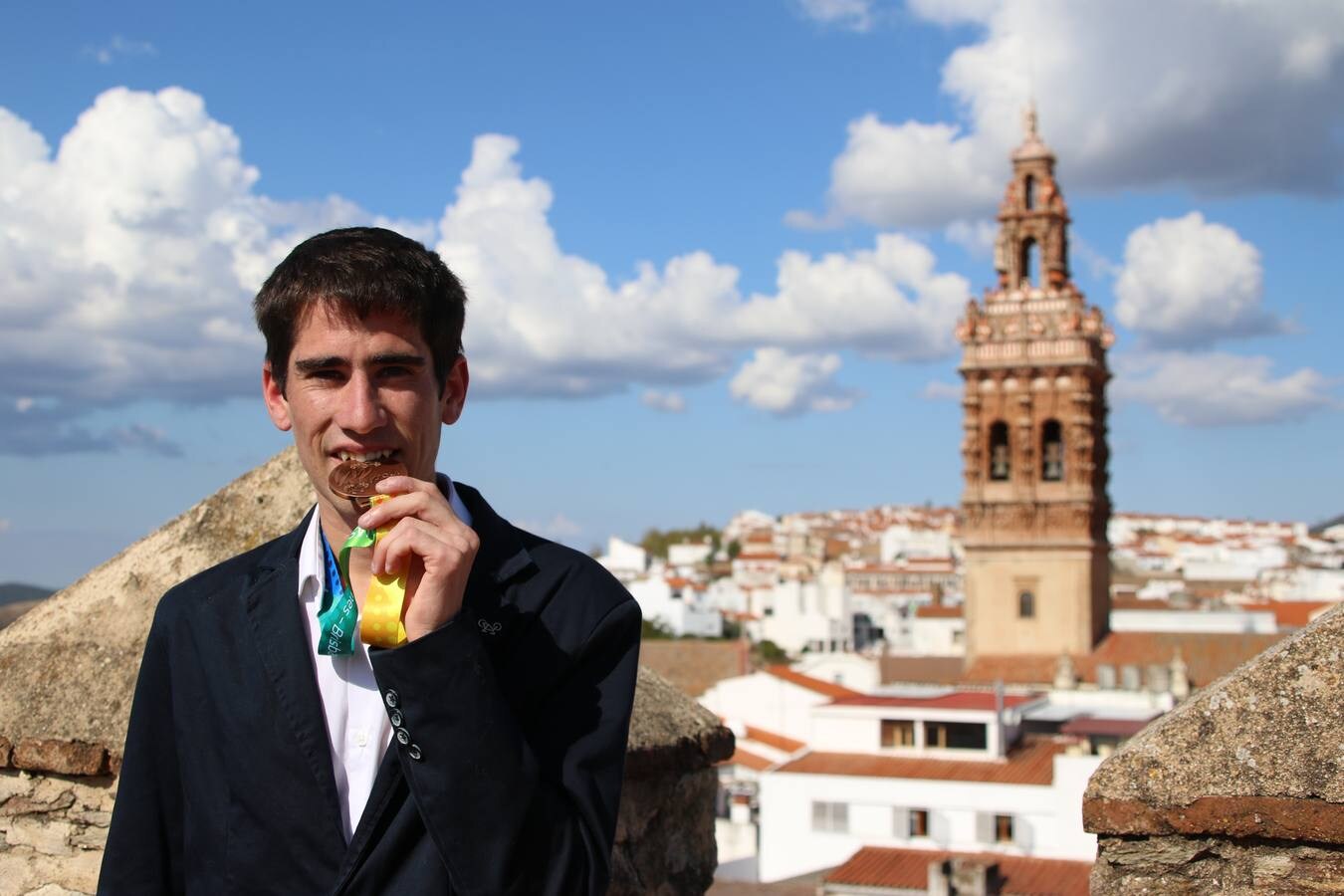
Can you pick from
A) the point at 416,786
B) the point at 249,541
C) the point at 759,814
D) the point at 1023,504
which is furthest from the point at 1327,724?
the point at 1023,504

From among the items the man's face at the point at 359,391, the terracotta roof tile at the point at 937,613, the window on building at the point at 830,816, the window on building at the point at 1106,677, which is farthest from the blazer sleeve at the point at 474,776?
the terracotta roof tile at the point at 937,613

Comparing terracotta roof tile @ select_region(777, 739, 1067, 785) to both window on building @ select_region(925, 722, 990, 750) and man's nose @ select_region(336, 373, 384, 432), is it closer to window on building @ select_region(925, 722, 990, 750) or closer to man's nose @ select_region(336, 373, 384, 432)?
window on building @ select_region(925, 722, 990, 750)

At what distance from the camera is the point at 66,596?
3756 mm

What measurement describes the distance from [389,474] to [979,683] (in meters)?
41.4

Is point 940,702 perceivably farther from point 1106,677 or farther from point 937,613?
point 937,613

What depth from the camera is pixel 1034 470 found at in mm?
42281

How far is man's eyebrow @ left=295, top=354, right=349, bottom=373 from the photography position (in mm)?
2066

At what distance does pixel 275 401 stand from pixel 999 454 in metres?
41.8

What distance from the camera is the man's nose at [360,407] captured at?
204cm

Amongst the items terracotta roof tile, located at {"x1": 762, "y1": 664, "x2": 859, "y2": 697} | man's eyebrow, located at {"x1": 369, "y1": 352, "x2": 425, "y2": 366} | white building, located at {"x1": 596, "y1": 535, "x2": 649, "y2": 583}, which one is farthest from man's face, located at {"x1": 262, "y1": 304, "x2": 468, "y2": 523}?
white building, located at {"x1": 596, "y1": 535, "x2": 649, "y2": 583}

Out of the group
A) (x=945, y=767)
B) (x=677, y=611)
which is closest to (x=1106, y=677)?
(x=945, y=767)

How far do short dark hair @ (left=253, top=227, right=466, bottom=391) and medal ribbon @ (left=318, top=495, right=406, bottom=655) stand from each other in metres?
0.27

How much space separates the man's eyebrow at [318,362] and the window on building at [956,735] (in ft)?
93.0

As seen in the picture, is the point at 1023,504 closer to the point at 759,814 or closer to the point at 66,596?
the point at 759,814
